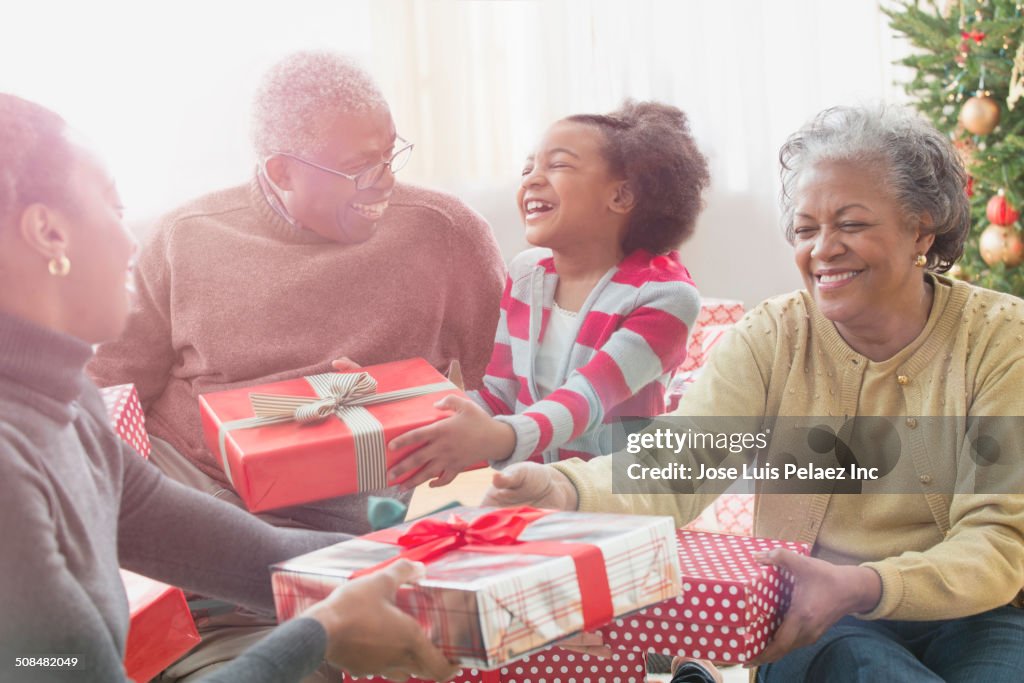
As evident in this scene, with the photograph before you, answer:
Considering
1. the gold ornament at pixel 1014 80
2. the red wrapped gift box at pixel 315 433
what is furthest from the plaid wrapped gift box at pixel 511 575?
the gold ornament at pixel 1014 80

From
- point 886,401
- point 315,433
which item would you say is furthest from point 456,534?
point 886,401

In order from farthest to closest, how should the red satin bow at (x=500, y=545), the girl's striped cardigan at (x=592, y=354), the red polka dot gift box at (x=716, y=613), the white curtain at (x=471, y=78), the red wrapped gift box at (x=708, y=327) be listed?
the red wrapped gift box at (x=708, y=327) → the white curtain at (x=471, y=78) → the girl's striped cardigan at (x=592, y=354) → the red polka dot gift box at (x=716, y=613) → the red satin bow at (x=500, y=545)

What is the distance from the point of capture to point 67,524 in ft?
2.07

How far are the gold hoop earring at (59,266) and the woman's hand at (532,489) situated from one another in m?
0.43

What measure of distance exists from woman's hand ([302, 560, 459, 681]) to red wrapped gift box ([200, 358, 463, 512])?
0.72 feet

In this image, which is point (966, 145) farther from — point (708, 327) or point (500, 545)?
point (500, 545)

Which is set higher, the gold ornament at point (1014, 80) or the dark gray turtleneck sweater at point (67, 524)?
the gold ornament at point (1014, 80)

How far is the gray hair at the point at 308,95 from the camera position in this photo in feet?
3.49

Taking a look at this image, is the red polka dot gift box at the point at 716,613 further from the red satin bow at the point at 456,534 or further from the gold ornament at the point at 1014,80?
the gold ornament at the point at 1014,80

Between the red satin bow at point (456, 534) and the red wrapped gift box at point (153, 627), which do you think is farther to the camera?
the red wrapped gift box at point (153, 627)

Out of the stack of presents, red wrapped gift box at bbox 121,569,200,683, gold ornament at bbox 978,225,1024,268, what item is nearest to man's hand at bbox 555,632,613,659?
the stack of presents

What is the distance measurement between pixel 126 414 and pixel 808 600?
63cm

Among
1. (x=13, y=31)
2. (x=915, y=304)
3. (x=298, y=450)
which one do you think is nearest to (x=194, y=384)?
(x=298, y=450)

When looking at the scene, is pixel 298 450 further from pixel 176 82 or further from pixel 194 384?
pixel 176 82
